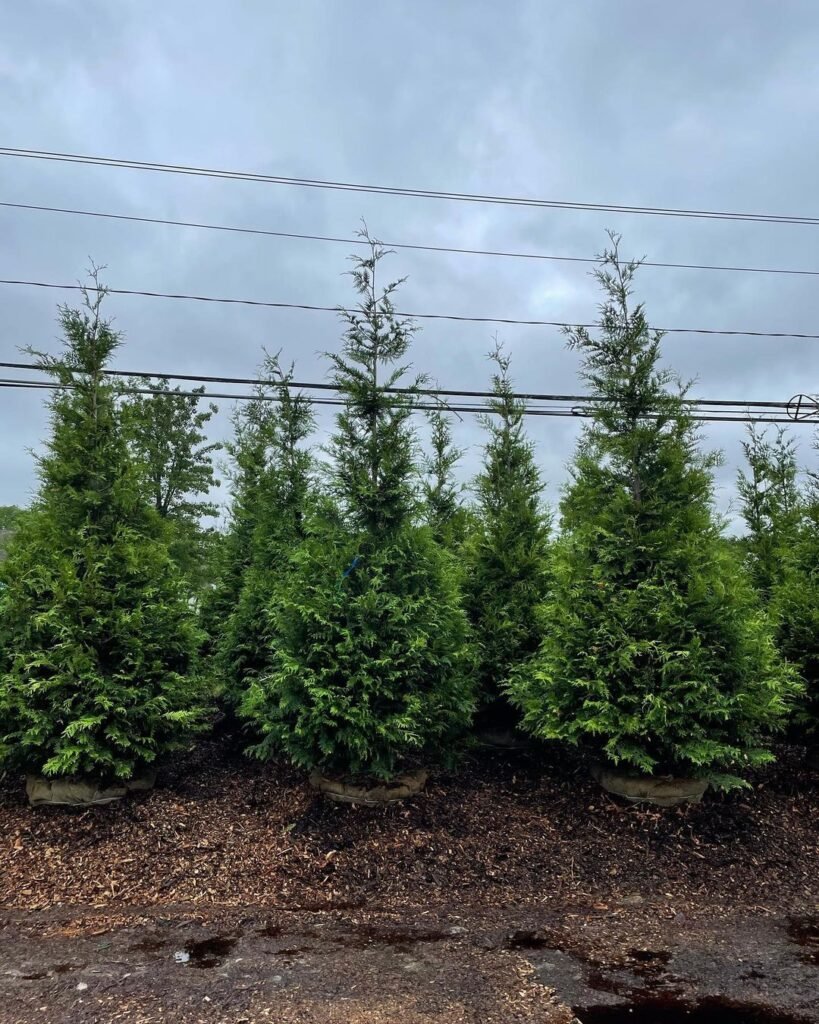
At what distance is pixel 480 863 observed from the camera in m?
4.59

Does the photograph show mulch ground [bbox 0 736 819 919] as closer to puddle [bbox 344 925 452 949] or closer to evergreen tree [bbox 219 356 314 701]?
puddle [bbox 344 925 452 949]

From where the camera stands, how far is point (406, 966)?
133 inches

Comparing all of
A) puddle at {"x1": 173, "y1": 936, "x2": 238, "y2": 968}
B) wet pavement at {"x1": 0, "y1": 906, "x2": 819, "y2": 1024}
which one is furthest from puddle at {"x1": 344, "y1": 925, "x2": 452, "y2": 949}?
puddle at {"x1": 173, "y1": 936, "x2": 238, "y2": 968}

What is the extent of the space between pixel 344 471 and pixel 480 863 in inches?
128

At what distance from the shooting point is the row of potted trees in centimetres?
490

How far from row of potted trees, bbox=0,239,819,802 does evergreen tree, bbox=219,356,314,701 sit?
84cm

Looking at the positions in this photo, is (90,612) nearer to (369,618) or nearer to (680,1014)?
(369,618)

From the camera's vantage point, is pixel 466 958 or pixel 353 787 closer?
pixel 466 958

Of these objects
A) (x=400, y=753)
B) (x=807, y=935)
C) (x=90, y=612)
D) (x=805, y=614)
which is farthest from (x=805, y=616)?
(x=90, y=612)

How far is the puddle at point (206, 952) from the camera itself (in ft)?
11.2

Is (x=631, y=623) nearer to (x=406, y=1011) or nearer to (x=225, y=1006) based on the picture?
(x=406, y=1011)

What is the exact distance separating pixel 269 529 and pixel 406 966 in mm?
4874

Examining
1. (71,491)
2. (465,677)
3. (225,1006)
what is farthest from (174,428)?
(225,1006)

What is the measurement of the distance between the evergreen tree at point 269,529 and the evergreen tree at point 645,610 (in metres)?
2.78
